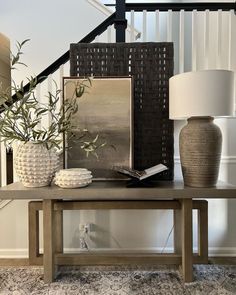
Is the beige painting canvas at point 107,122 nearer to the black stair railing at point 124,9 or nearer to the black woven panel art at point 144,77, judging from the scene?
the black woven panel art at point 144,77

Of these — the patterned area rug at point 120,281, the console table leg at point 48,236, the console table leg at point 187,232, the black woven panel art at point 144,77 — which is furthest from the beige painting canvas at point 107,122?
the patterned area rug at point 120,281

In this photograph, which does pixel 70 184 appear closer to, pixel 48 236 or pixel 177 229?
pixel 48 236

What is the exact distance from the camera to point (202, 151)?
151 cm

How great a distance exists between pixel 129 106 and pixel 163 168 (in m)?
0.53

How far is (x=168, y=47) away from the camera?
192cm

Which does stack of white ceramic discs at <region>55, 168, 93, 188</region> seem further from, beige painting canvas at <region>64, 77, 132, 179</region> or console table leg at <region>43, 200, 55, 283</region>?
beige painting canvas at <region>64, 77, 132, 179</region>

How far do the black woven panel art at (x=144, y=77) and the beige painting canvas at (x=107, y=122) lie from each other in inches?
3.8

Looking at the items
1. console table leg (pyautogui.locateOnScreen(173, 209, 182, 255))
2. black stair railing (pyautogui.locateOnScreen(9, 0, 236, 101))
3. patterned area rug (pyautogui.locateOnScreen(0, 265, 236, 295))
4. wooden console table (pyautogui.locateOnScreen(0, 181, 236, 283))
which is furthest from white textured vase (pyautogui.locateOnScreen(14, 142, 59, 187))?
console table leg (pyautogui.locateOnScreen(173, 209, 182, 255))

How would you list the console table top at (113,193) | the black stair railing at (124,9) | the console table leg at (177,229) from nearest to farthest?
1. the console table top at (113,193)
2. the console table leg at (177,229)
3. the black stair railing at (124,9)

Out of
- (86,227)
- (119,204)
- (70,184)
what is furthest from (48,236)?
(86,227)

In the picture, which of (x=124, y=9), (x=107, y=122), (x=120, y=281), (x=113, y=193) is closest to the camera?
(x=113, y=193)

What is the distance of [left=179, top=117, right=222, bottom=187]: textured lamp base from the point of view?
1.51 metres

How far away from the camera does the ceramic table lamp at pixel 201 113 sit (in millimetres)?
1452

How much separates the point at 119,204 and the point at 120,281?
0.50 metres
